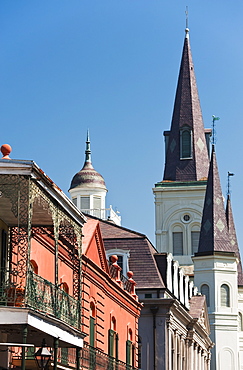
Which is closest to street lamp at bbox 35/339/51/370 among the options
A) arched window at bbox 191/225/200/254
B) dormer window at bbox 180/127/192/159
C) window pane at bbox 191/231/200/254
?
window pane at bbox 191/231/200/254

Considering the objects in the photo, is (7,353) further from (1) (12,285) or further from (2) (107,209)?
(2) (107,209)

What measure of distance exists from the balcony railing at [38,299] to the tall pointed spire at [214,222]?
175 feet

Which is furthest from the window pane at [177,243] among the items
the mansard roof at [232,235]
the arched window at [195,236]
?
the mansard roof at [232,235]

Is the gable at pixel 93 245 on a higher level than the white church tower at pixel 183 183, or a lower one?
lower

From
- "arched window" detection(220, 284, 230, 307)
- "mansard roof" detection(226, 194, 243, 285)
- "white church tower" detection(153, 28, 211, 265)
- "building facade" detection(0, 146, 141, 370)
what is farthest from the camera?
"white church tower" detection(153, 28, 211, 265)

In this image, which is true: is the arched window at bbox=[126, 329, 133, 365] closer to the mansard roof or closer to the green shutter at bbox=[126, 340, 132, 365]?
the green shutter at bbox=[126, 340, 132, 365]

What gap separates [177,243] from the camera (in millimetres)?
90625

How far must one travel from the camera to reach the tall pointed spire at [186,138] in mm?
92438

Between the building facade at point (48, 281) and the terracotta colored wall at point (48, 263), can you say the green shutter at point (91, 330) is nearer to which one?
the building facade at point (48, 281)

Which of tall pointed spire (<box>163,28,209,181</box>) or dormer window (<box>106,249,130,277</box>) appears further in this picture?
tall pointed spire (<box>163,28,209,181</box>)

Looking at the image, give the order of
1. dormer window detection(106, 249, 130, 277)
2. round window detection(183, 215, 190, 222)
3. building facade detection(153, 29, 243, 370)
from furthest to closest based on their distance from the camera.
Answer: round window detection(183, 215, 190, 222), building facade detection(153, 29, 243, 370), dormer window detection(106, 249, 130, 277)

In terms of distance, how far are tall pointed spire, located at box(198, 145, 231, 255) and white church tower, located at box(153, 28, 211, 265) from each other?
9.63m

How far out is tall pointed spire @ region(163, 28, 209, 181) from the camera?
92.4m

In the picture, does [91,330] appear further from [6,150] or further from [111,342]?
[6,150]
